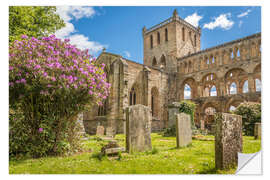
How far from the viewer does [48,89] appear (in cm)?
484

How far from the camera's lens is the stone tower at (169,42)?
86.2ft

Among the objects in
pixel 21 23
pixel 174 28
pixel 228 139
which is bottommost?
pixel 228 139

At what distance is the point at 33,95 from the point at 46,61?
107cm

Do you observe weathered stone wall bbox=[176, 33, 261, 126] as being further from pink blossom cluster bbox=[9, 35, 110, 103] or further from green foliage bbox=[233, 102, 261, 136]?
pink blossom cluster bbox=[9, 35, 110, 103]

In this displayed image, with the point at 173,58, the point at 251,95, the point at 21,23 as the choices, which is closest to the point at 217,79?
the point at 251,95

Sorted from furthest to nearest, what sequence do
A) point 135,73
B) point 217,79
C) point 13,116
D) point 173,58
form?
point 173,58
point 217,79
point 135,73
point 13,116

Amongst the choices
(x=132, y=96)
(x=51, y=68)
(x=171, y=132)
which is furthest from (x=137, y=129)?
(x=132, y=96)

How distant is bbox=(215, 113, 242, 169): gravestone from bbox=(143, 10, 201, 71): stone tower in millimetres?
22865

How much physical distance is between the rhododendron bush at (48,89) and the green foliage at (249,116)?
33.7ft

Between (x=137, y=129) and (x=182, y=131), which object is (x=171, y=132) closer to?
(x=182, y=131)

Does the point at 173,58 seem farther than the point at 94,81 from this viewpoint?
Yes

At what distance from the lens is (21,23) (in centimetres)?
957

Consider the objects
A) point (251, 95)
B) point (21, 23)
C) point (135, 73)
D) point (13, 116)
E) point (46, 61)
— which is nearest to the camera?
point (46, 61)

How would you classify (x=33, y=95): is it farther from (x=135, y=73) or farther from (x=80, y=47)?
(x=135, y=73)
